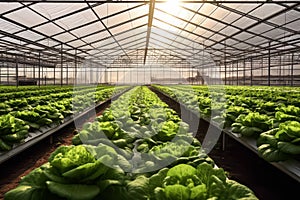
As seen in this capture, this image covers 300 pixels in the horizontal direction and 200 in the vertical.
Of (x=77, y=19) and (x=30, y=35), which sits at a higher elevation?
(x=77, y=19)

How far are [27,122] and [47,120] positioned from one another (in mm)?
400

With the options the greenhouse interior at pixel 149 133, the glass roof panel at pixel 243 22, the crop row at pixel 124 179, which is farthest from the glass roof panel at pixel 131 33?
the crop row at pixel 124 179

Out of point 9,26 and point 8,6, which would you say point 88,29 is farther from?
point 8,6

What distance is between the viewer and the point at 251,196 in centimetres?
169

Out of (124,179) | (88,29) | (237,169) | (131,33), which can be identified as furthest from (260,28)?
(124,179)

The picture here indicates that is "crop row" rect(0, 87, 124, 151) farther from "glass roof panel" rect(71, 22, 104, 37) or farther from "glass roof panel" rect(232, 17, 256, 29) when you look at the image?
"glass roof panel" rect(232, 17, 256, 29)

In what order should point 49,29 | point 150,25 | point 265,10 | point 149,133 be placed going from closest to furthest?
point 149,133
point 265,10
point 49,29
point 150,25

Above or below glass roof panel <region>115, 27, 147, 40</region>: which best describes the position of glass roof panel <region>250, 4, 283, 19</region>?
below

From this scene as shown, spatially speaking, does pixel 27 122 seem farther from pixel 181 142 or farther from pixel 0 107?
pixel 181 142

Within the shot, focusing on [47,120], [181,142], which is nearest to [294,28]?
[47,120]

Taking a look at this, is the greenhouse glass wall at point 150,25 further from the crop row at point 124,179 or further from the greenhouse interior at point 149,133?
the crop row at point 124,179

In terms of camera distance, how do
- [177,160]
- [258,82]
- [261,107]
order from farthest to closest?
[258,82]
[261,107]
[177,160]

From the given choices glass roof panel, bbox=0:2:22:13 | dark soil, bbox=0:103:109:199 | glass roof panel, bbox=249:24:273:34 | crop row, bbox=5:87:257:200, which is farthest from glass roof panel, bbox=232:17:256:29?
crop row, bbox=5:87:257:200

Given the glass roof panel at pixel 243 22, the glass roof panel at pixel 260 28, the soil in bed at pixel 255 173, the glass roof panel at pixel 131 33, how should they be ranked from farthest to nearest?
the glass roof panel at pixel 131 33 → the glass roof panel at pixel 260 28 → the glass roof panel at pixel 243 22 → the soil in bed at pixel 255 173
